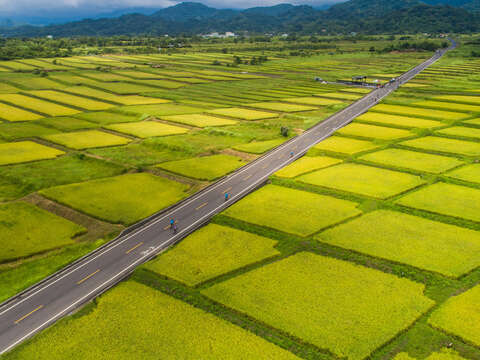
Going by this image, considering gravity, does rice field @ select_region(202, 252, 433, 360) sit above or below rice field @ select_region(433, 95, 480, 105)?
below

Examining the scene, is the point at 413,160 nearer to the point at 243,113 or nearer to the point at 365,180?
the point at 365,180

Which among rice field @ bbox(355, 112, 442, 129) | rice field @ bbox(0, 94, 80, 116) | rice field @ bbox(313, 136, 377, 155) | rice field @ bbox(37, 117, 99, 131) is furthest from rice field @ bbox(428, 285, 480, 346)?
rice field @ bbox(0, 94, 80, 116)

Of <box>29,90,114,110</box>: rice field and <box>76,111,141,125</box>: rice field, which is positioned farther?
<box>29,90,114,110</box>: rice field

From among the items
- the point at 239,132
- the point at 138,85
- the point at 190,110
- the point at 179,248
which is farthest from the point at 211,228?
the point at 138,85

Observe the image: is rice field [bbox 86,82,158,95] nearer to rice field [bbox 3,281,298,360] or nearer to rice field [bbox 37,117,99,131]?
rice field [bbox 37,117,99,131]

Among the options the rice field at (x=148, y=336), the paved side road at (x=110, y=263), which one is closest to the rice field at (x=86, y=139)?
the paved side road at (x=110, y=263)

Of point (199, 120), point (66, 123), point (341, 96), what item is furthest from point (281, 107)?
point (66, 123)
